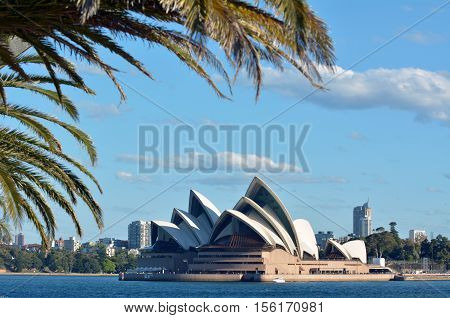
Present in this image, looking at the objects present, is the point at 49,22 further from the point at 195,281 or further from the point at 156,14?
the point at 195,281

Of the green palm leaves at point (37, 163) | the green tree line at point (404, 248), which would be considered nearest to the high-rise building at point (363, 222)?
the green tree line at point (404, 248)

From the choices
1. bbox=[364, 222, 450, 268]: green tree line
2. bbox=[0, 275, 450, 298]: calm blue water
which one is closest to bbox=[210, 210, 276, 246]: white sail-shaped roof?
bbox=[0, 275, 450, 298]: calm blue water

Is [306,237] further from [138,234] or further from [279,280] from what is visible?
[138,234]

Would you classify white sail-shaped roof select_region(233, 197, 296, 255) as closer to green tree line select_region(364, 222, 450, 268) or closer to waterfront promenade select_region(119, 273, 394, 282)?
waterfront promenade select_region(119, 273, 394, 282)

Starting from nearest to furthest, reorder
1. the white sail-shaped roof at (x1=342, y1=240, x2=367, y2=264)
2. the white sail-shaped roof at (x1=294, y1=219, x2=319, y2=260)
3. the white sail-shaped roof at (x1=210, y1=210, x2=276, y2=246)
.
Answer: the white sail-shaped roof at (x1=210, y1=210, x2=276, y2=246) < the white sail-shaped roof at (x1=294, y1=219, x2=319, y2=260) < the white sail-shaped roof at (x1=342, y1=240, x2=367, y2=264)

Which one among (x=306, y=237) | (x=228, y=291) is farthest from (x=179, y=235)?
(x=228, y=291)
